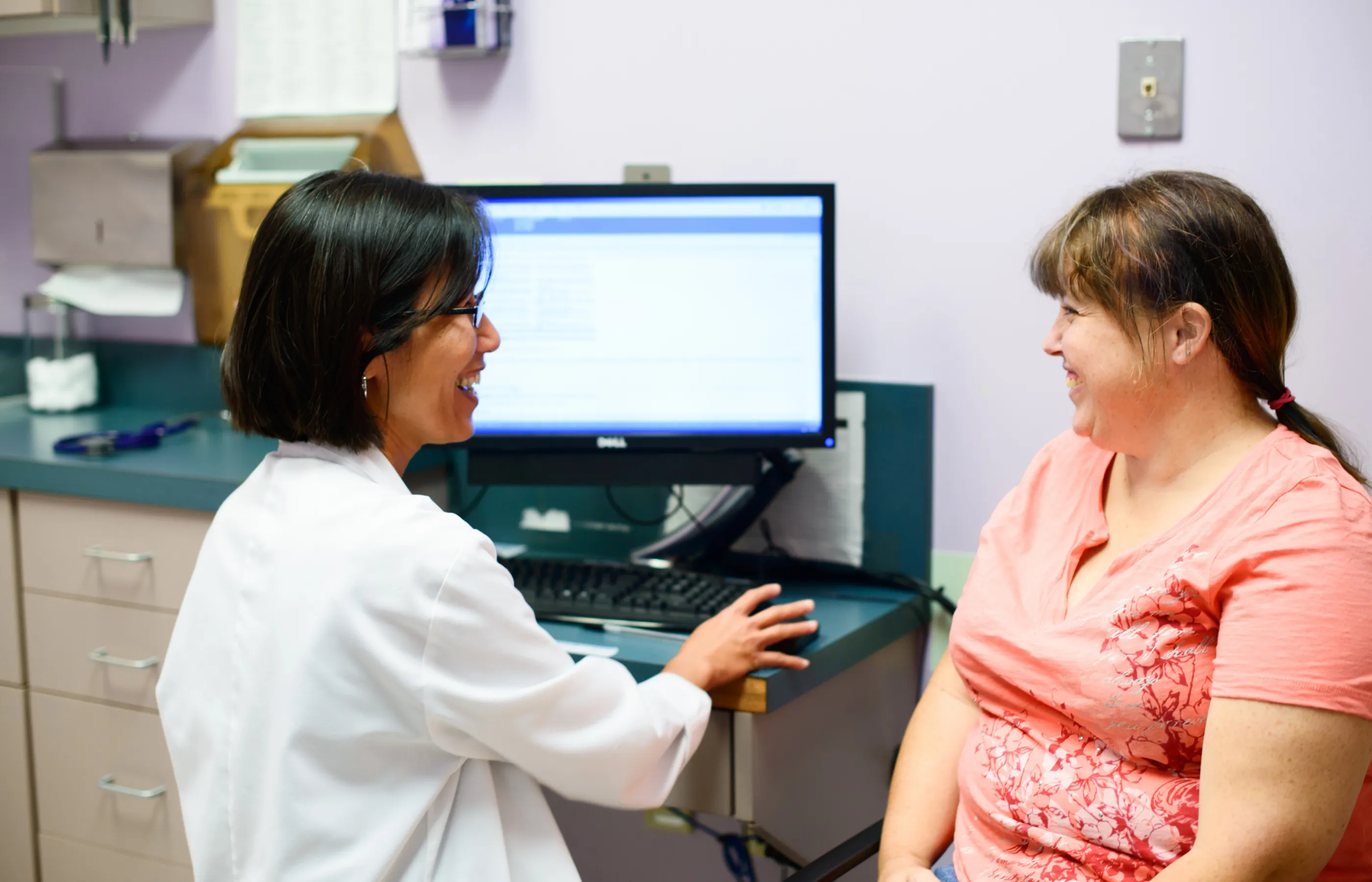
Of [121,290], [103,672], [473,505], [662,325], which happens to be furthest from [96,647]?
[662,325]

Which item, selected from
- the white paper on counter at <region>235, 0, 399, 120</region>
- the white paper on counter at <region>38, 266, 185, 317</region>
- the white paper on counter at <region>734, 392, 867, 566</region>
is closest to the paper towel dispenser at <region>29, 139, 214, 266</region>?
the white paper on counter at <region>38, 266, 185, 317</region>

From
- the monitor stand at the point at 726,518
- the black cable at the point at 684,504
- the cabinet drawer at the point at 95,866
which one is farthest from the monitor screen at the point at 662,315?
the cabinet drawer at the point at 95,866

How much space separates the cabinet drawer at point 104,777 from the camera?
1946mm

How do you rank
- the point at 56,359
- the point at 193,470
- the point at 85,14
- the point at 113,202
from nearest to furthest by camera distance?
Result: the point at 193,470
the point at 85,14
the point at 113,202
the point at 56,359

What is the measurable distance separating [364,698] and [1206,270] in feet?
2.88

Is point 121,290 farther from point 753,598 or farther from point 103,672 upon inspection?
point 753,598

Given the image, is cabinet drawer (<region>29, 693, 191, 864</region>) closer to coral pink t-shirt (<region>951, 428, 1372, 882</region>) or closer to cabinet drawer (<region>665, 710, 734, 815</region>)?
cabinet drawer (<region>665, 710, 734, 815</region>)

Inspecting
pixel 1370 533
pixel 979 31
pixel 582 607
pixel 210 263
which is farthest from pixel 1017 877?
pixel 210 263

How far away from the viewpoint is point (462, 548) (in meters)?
1.07

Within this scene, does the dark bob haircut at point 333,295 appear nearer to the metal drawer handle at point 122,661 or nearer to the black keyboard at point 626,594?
the black keyboard at point 626,594

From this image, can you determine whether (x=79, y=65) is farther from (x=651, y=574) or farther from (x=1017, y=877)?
(x=1017, y=877)

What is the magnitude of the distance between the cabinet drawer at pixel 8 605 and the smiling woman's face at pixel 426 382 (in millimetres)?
1112

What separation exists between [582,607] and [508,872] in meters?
0.52

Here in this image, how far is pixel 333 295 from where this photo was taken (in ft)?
3.59
